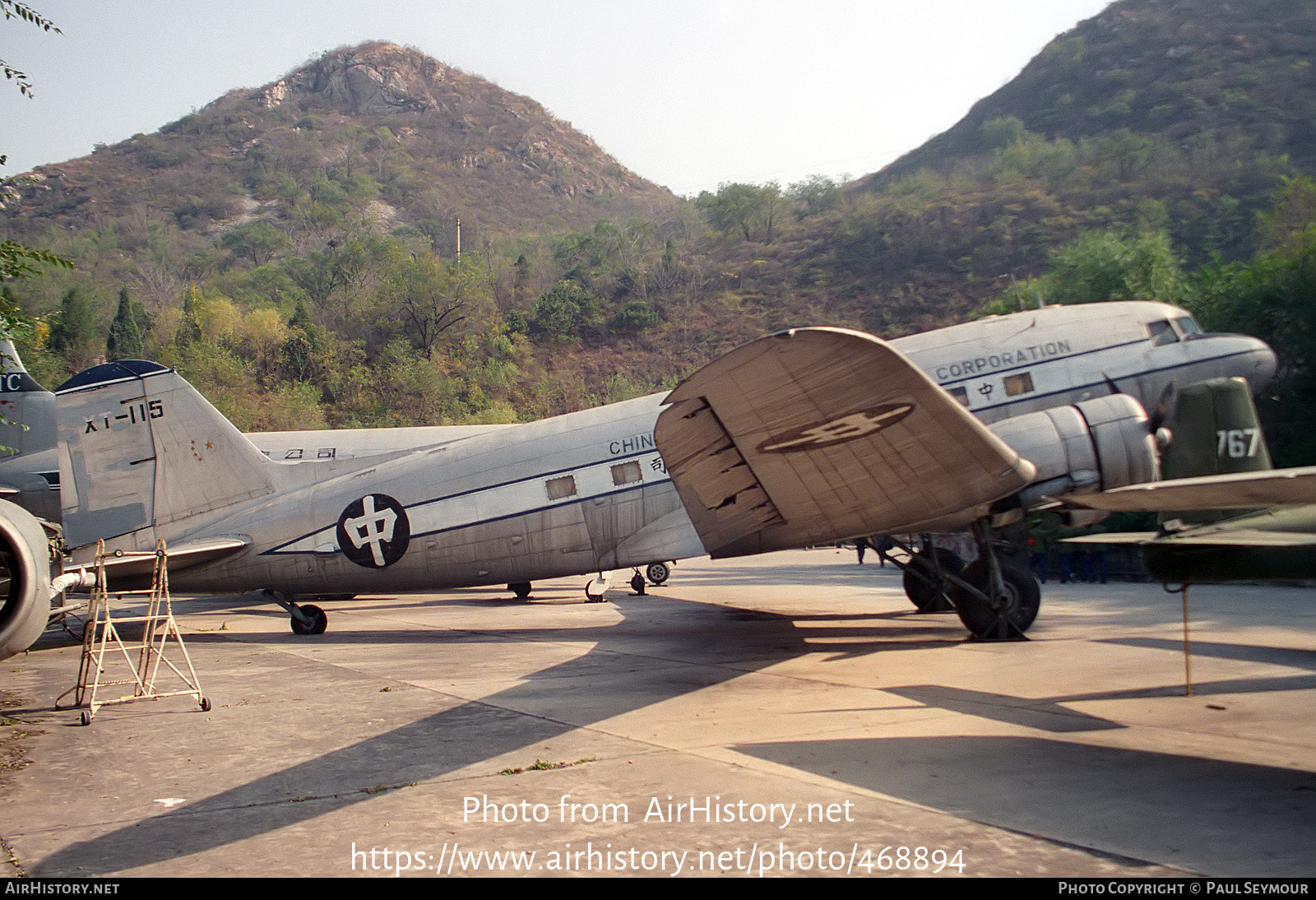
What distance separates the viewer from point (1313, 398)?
20344 mm

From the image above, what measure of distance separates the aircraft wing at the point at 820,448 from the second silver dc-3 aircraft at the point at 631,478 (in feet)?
0.11

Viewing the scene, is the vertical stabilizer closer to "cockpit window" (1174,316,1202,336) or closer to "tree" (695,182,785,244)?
"cockpit window" (1174,316,1202,336)

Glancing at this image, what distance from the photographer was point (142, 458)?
42.8 ft

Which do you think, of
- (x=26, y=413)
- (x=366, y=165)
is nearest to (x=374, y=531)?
(x=26, y=413)

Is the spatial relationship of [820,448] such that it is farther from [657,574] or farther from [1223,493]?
[657,574]

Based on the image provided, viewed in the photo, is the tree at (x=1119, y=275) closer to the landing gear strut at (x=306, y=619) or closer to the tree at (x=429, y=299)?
the landing gear strut at (x=306, y=619)

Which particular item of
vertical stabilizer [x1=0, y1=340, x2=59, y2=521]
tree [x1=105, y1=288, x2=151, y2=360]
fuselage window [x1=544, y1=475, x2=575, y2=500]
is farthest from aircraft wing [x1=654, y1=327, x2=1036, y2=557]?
tree [x1=105, y1=288, x2=151, y2=360]

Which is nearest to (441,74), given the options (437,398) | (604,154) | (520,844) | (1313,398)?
(604,154)

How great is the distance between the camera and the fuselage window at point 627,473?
1263 centimetres

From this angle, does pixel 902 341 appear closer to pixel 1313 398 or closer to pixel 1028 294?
pixel 1313 398

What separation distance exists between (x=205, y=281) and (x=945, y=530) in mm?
84278

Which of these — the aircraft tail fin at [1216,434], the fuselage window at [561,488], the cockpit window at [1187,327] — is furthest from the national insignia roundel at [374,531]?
the cockpit window at [1187,327]

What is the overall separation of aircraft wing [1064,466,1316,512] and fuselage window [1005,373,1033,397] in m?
5.35

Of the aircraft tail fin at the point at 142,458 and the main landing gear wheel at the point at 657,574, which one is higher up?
the aircraft tail fin at the point at 142,458
